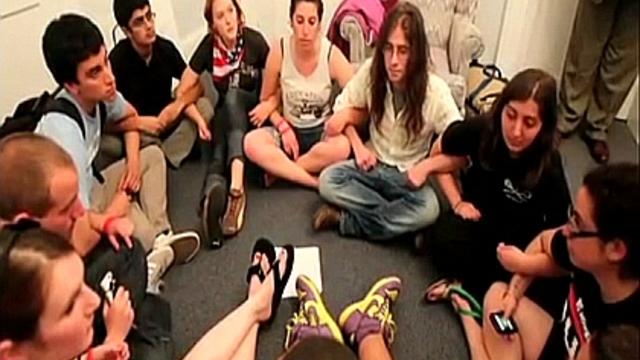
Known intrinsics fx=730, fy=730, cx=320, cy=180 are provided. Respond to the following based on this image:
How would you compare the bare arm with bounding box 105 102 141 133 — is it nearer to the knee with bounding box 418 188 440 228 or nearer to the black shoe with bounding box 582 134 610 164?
the knee with bounding box 418 188 440 228

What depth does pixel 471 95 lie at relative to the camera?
5.17 ft

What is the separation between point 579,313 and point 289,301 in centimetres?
54

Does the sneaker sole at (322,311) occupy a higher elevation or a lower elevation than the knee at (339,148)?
lower

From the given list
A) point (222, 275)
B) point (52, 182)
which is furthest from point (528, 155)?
point (52, 182)

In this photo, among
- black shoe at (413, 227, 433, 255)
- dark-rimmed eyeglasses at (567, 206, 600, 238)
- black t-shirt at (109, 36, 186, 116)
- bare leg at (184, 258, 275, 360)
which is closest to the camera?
dark-rimmed eyeglasses at (567, 206, 600, 238)

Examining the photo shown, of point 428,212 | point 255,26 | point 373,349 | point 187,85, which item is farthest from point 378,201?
point 255,26

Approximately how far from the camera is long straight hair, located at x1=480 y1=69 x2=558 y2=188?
1.02m

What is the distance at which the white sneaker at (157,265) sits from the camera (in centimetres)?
124

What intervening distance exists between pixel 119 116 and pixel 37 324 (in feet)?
2.36

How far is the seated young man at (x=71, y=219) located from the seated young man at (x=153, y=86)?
381mm

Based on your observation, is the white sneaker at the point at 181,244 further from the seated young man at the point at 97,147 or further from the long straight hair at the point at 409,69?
the long straight hair at the point at 409,69

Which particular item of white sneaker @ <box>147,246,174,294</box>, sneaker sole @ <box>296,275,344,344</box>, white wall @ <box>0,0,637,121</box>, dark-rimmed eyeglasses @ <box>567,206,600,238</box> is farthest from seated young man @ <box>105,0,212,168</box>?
dark-rimmed eyeglasses @ <box>567,206,600,238</box>

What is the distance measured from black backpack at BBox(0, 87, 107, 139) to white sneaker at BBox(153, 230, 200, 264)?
0.79 ft

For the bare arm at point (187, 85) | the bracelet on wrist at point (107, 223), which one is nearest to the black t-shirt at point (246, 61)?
the bare arm at point (187, 85)
